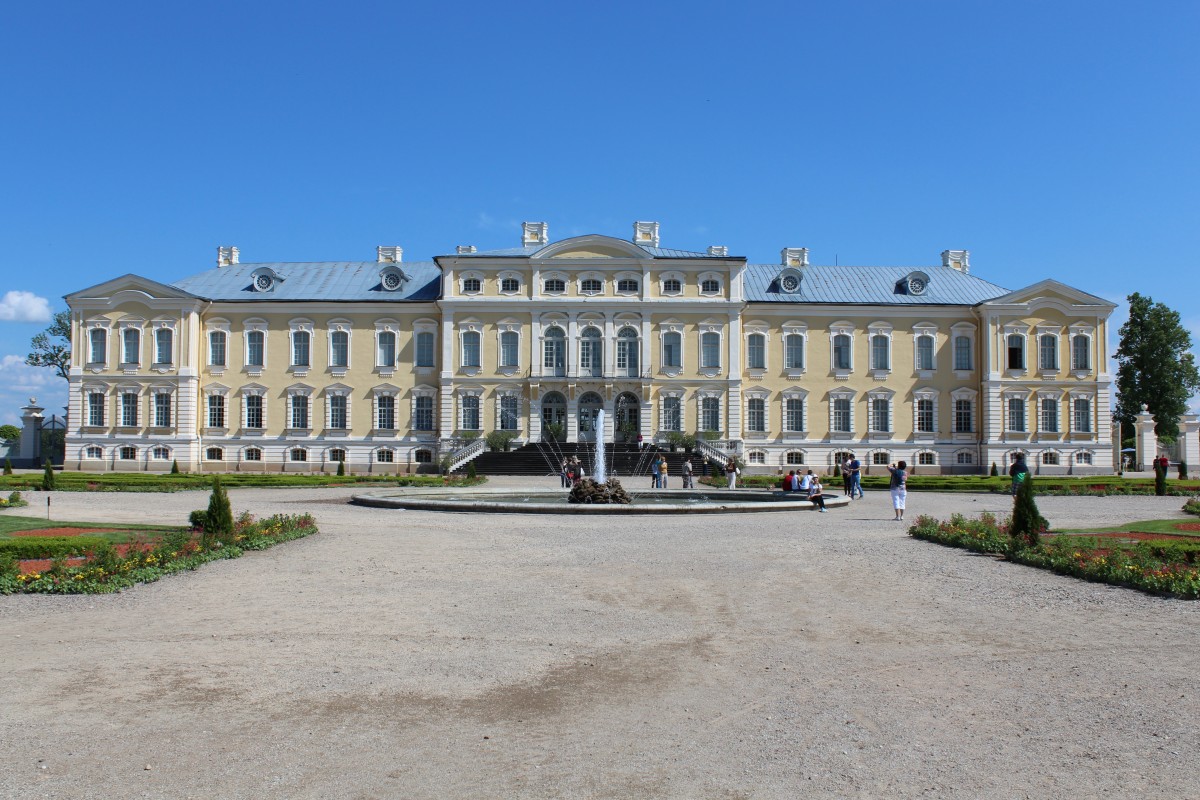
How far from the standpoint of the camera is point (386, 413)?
47.5 metres

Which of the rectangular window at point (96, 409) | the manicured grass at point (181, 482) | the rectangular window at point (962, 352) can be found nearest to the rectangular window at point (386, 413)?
the manicured grass at point (181, 482)

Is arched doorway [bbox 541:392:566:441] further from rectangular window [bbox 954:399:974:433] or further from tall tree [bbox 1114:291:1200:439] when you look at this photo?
tall tree [bbox 1114:291:1200:439]

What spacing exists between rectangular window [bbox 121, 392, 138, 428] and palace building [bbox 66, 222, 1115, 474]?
0.09 metres

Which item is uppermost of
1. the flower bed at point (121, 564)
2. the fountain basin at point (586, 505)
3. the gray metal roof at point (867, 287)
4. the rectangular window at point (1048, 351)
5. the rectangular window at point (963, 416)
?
the gray metal roof at point (867, 287)

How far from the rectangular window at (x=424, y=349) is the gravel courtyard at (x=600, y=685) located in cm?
3538

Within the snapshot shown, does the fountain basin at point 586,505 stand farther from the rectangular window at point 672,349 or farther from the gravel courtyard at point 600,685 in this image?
the rectangular window at point 672,349

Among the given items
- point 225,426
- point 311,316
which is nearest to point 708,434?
point 311,316

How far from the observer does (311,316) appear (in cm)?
4759

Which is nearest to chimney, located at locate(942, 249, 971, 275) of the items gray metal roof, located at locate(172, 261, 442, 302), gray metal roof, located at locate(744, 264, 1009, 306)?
gray metal roof, located at locate(744, 264, 1009, 306)

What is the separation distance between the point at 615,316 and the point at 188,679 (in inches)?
1584

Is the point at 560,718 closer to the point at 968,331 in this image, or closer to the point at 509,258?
the point at 509,258

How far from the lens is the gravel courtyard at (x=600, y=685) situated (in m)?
5.20

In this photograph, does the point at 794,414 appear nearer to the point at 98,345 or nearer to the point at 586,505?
the point at 586,505

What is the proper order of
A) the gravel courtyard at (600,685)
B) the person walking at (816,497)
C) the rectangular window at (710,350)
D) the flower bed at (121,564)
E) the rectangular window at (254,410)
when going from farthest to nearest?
the rectangular window at (254,410), the rectangular window at (710,350), the person walking at (816,497), the flower bed at (121,564), the gravel courtyard at (600,685)
